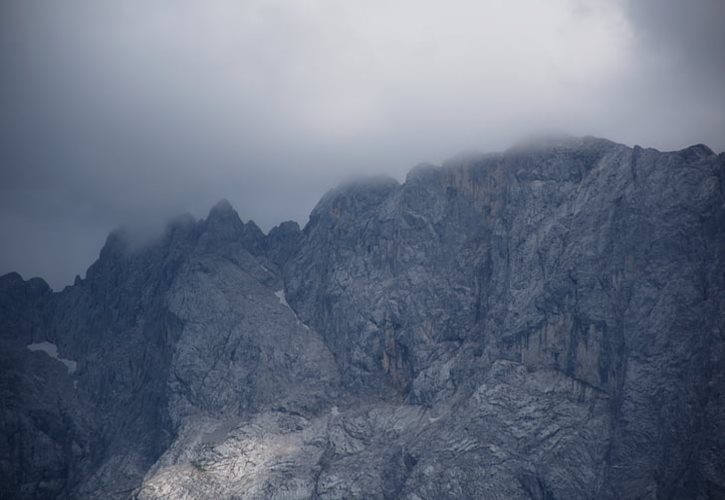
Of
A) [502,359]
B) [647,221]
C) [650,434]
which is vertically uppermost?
[647,221]

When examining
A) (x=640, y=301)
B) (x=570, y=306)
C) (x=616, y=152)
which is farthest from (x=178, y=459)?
(x=616, y=152)

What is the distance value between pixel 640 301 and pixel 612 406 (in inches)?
963

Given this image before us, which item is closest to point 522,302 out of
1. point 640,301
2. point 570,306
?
point 570,306

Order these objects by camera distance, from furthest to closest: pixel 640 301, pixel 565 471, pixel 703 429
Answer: pixel 640 301, pixel 565 471, pixel 703 429

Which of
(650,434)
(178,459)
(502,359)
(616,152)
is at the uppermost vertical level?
(616,152)

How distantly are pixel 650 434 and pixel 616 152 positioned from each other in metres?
73.6

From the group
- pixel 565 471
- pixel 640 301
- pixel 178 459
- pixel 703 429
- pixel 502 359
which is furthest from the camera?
pixel 178 459

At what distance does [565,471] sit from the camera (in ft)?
509

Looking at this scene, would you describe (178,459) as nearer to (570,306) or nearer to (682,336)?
(570,306)

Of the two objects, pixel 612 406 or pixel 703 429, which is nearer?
pixel 703 429

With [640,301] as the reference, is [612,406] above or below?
below

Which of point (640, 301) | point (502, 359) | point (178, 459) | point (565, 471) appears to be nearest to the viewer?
point (565, 471)

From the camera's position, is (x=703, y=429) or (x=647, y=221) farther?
(x=647, y=221)

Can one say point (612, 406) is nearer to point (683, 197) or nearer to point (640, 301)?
point (640, 301)
